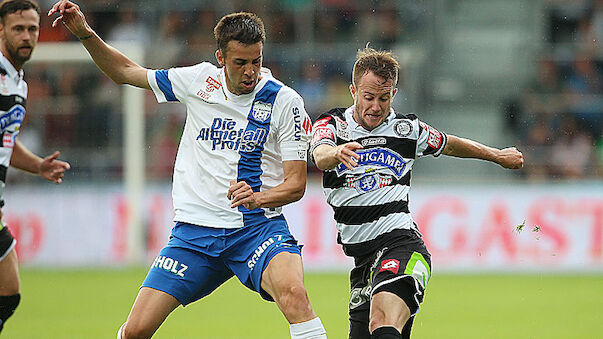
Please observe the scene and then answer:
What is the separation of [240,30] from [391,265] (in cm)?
177

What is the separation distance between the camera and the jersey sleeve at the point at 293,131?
229 inches

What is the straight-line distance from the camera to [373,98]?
5.92 meters

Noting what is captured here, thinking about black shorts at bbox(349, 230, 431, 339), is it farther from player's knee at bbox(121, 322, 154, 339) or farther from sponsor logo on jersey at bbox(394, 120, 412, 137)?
player's knee at bbox(121, 322, 154, 339)

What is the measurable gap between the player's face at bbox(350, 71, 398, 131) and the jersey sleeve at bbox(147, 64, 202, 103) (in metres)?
1.11

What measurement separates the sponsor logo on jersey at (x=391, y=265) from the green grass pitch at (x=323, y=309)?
3.14 meters

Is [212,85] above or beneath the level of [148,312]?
above

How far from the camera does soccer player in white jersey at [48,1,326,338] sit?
18.7 ft

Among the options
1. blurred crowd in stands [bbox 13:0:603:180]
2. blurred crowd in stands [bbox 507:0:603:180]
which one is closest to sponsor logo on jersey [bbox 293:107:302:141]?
blurred crowd in stands [bbox 507:0:603:180]

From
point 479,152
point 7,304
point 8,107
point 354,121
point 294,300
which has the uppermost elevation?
point 8,107

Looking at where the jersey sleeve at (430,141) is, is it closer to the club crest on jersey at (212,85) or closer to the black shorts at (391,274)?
the black shorts at (391,274)

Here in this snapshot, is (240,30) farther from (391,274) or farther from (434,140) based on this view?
(391,274)

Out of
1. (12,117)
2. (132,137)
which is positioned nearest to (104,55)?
(12,117)

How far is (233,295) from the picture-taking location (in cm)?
1342

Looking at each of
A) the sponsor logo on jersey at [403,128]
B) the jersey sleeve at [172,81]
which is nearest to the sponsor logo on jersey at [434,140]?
the sponsor logo on jersey at [403,128]
